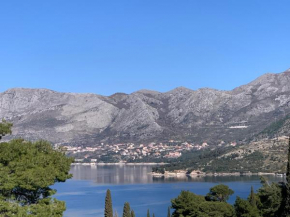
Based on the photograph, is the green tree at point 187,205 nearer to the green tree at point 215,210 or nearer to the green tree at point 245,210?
the green tree at point 215,210

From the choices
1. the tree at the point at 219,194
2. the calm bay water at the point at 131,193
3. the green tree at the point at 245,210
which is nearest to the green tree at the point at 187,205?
the green tree at the point at 245,210

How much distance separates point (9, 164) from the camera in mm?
10922

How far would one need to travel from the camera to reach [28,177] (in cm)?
1073

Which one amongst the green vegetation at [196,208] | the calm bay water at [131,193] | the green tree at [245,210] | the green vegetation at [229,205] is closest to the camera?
the green vegetation at [229,205]

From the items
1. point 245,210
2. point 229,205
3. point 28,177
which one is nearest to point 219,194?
point 229,205

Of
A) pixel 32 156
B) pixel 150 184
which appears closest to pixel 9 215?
pixel 32 156

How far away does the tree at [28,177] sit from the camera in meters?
10.6

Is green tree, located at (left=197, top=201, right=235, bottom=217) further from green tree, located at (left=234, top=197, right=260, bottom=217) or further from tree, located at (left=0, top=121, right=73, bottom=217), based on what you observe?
tree, located at (left=0, top=121, right=73, bottom=217)

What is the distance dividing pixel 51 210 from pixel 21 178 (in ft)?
3.40

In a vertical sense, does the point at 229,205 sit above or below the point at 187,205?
below

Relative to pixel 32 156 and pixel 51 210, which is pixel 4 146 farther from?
pixel 51 210

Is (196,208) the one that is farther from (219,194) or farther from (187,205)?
(219,194)

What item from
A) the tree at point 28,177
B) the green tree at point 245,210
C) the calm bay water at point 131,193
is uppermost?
the tree at point 28,177

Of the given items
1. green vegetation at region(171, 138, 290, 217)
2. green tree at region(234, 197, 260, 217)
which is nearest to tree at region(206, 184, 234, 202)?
green vegetation at region(171, 138, 290, 217)
